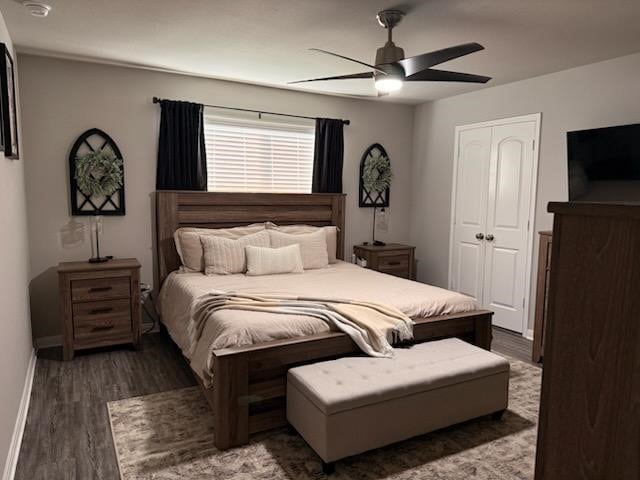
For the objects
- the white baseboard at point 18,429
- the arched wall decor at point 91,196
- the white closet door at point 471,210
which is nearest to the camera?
the white baseboard at point 18,429

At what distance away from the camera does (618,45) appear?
10.8ft

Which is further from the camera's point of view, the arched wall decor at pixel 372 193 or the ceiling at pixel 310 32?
the arched wall decor at pixel 372 193

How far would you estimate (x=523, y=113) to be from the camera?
4.36 metres

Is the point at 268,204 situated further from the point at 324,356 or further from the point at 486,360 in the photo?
the point at 486,360

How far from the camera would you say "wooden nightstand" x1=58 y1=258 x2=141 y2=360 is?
142 inches

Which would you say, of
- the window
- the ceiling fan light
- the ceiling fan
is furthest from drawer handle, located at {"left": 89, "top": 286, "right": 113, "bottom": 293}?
the ceiling fan light

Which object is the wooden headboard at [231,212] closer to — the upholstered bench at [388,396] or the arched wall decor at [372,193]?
the arched wall decor at [372,193]

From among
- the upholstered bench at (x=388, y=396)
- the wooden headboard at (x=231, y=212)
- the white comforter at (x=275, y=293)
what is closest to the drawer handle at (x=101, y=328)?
the white comforter at (x=275, y=293)

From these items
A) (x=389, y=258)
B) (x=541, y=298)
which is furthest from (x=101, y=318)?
(x=541, y=298)

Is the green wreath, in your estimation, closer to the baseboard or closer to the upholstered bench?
the baseboard

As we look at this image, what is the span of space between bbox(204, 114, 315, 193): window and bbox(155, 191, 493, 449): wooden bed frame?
0.69 ft

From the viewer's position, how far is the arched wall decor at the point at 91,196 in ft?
12.9

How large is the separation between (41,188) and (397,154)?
153 inches

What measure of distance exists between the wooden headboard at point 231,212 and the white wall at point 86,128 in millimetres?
165
